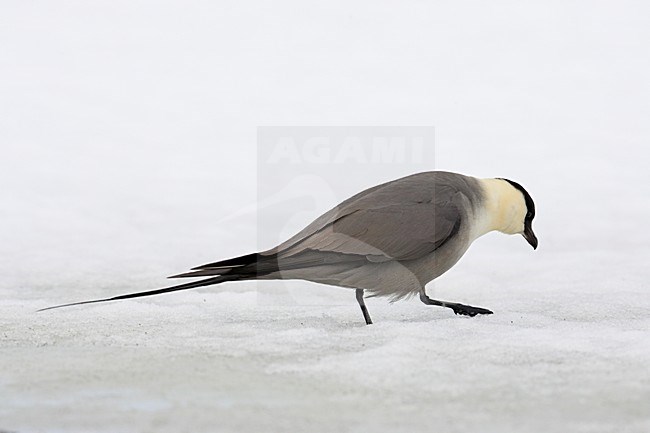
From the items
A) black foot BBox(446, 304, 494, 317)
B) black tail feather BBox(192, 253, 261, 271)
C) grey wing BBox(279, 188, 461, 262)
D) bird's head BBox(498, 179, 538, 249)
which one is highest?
bird's head BBox(498, 179, 538, 249)

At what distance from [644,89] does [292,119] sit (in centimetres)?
274

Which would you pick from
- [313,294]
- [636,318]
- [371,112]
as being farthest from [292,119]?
[636,318]

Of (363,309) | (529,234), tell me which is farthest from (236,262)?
(529,234)

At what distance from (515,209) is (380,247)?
878 mm

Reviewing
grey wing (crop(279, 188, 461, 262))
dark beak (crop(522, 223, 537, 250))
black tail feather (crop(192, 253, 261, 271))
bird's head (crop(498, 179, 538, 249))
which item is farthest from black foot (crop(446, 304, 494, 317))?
black tail feather (crop(192, 253, 261, 271))

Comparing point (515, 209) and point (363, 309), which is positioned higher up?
point (515, 209)

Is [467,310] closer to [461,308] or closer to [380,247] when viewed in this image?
[461,308]

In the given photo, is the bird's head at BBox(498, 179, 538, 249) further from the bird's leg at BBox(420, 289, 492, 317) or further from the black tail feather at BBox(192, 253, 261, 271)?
the black tail feather at BBox(192, 253, 261, 271)

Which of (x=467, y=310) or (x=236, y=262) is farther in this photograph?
(x=467, y=310)

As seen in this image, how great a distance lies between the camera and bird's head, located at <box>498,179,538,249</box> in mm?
4312

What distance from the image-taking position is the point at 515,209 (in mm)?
4352

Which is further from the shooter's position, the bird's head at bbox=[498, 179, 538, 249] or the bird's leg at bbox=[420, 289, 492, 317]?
the bird's head at bbox=[498, 179, 538, 249]

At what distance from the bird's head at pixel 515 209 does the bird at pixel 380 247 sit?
304mm

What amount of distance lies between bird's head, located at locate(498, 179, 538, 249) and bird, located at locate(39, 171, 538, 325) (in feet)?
1.00
